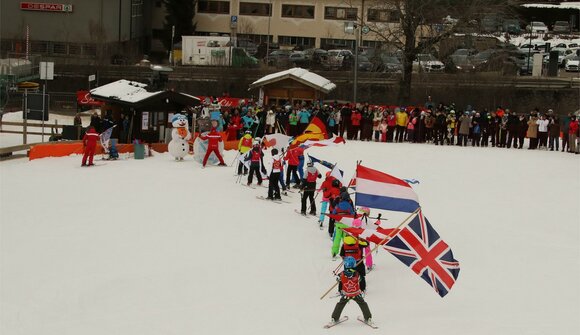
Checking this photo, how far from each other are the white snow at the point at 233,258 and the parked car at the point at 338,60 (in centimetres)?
2920

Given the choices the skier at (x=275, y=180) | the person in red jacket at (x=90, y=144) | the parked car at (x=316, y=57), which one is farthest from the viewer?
the parked car at (x=316, y=57)

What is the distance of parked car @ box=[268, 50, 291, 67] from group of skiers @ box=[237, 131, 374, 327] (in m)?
31.7

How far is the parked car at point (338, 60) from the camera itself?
5856cm

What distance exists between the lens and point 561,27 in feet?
229

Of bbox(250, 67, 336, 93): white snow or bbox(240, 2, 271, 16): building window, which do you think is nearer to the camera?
bbox(250, 67, 336, 93): white snow

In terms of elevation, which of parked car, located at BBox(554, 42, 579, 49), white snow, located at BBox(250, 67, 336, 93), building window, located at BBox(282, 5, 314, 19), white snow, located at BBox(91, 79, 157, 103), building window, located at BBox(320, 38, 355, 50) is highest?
building window, located at BBox(282, 5, 314, 19)

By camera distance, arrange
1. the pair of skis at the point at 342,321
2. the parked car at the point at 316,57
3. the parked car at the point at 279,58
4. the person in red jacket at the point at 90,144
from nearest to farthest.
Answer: the pair of skis at the point at 342,321
the person in red jacket at the point at 90,144
the parked car at the point at 316,57
the parked car at the point at 279,58

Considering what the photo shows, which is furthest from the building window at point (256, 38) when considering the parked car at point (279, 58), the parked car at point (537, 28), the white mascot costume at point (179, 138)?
the white mascot costume at point (179, 138)

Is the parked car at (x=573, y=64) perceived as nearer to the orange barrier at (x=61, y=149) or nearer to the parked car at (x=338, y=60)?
the parked car at (x=338, y=60)

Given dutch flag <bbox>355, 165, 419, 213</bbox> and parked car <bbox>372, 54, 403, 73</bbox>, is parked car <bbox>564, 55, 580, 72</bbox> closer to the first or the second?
parked car <bbox>372, 54, 403, 73</bbox>

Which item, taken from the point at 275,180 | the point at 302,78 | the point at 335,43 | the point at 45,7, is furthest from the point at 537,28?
the point at 275,180

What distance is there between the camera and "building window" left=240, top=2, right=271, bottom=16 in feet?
228

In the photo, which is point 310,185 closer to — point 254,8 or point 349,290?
point 349,290

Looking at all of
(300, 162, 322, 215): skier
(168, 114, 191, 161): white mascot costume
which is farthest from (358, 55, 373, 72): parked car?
(300, 162, 322, 215): skier
